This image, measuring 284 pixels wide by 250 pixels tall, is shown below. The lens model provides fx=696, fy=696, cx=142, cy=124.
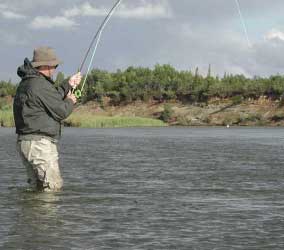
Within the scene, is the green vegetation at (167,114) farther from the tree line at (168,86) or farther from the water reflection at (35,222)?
the water reflection at (35,222)

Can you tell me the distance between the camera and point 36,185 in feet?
31.0

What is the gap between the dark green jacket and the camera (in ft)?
29.1

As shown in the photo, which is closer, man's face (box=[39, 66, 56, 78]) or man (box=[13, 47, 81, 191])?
man (box=[13, 47, 81, 191])

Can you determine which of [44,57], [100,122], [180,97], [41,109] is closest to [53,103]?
[41,109]

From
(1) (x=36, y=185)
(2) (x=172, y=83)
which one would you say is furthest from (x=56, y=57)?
(2) (x=172, y=83)

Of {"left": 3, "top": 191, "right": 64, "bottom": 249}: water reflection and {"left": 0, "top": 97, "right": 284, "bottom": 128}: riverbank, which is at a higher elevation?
{"left": 0, "top": 97, "right": 284, "bottom": 128}: riverbank

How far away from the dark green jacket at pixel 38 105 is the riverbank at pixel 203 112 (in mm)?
55767

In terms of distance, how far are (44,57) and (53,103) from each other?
2.04 feet

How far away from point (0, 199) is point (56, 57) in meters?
1.97

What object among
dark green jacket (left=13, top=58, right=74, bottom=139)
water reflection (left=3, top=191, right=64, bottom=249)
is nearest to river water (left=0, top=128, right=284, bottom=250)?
water reflection (left=3, top=191, right=64, bottom=249)

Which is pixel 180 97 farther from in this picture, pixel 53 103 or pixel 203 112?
pixel 53 103

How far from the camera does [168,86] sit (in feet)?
305

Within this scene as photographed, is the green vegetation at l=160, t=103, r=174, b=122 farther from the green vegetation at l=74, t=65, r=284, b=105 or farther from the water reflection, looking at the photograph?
the water reflection

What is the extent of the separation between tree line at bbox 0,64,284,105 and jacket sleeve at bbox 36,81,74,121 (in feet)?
240
